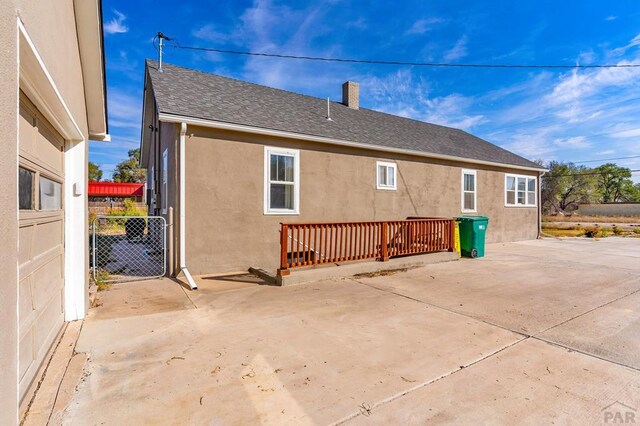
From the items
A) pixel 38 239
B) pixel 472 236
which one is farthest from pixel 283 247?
pixel 472 236

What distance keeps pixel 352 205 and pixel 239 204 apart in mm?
3257

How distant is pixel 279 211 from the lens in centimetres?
779

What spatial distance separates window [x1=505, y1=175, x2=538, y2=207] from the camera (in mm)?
13539

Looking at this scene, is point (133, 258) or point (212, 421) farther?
point (133, 258)

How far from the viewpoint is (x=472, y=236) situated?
9.34 metres

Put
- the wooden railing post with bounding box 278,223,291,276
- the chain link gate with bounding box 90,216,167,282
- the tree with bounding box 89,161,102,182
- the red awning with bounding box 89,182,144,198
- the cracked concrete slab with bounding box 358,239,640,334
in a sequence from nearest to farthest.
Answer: the cracked concrete slab with bounding box 358,239,640,334 → the wooden railing post with bounding box 278,223,291,276 → the chain link gate with bounding box 90,216,167,282 → the red awning with bounding box 89,182,144,198 → the tree with bounding box 89,161,102,182

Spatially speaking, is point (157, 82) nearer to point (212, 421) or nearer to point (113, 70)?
point (113, 70)

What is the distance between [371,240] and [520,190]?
979 cm

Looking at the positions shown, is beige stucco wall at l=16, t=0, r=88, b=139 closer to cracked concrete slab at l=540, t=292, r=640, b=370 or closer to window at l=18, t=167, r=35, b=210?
window at l=18, t=167, r=35, b=210

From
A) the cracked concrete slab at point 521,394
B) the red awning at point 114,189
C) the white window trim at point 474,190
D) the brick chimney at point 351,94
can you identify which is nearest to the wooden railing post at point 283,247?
the cracked concrete slab at point 521,394

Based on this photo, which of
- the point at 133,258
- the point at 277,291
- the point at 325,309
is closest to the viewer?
the point at 325,309

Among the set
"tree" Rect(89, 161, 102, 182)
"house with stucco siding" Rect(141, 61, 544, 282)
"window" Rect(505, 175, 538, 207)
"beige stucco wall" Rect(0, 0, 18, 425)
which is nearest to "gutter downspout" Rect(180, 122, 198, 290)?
"house with stucco siding" Rect(141, 61, 544, 282)

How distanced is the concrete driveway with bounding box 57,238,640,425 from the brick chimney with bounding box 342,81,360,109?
8.66 meters

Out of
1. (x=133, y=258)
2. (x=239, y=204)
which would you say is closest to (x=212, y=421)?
(x=239, y=204)
